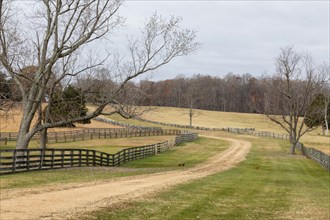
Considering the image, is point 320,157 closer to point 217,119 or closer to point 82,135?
point 82,135

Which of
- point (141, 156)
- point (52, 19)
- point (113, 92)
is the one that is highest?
point (52, 19)

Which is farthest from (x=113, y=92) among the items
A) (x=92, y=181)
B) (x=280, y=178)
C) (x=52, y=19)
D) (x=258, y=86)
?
(x=258, y=86)

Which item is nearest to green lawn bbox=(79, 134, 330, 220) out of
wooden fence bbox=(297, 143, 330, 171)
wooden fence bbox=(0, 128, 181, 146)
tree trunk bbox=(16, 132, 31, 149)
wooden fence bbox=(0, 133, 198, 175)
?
wooden fence bbox=(0, 133, 198, 175)

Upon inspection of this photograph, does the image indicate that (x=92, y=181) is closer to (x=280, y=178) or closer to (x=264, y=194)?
(x=264, y=194)

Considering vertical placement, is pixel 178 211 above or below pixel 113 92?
below

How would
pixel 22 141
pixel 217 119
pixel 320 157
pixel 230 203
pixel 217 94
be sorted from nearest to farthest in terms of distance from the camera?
pixel 230 203 → pixel 22 141 → pixel 320 157 → pixel 217 119 → pixel 217 94

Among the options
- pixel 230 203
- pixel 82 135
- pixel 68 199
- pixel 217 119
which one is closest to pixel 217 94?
pixel 217 119

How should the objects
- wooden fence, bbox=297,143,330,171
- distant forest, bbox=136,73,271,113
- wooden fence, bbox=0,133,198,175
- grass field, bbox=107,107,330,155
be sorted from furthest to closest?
distant forest, bbox=136,73,271,113
grass field, bbox=107,107,330,155
wooden fence, bbox=297,143,330,171
wooden fence, bbox=0,133,198,175

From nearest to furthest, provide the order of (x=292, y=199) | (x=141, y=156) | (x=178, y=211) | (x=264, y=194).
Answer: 1. (x=178, y=211)
2. (x=292, y=199)
3. (x=264, y=194)
4. (x=141, y=156)

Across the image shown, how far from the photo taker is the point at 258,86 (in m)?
179

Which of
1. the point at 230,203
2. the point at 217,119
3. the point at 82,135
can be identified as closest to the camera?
the point at 230,203

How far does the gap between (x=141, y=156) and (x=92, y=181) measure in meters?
21.5

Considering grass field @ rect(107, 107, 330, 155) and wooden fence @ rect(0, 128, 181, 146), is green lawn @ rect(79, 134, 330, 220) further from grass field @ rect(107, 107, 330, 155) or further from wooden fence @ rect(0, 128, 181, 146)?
grass field @ rect(107, 107, 330, 155)

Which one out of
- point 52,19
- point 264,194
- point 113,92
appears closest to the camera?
point 264,194
